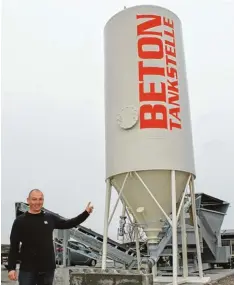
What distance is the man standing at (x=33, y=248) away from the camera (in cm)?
395

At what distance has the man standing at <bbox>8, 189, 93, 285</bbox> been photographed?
395 cm

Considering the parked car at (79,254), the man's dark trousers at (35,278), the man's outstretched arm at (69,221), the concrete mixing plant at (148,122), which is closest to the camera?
the man's dark trousers at (35,278)

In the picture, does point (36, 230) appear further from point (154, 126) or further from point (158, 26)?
point (158, 26)

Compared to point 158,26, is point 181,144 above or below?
below

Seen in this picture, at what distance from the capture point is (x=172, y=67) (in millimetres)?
9883

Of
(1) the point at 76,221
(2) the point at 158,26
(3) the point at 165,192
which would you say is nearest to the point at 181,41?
(2) the point at 158,26

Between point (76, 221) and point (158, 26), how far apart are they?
676cm

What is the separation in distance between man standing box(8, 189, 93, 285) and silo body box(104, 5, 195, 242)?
528 cm

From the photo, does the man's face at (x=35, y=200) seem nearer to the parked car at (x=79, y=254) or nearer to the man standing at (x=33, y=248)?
the man standing at (x=33, y=248)

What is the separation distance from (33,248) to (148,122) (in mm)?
5750

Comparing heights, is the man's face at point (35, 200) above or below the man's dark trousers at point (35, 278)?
above

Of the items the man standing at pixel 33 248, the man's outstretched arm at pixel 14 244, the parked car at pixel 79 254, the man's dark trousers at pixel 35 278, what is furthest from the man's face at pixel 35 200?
the parked car at pixel 79 254

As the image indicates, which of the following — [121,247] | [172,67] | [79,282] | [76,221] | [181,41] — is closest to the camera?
[76,221]

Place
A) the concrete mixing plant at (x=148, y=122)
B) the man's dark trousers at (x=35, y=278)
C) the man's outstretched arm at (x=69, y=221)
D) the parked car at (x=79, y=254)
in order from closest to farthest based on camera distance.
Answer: the man's dark trousers at (x=35, y=278) → the man's outstretched arm at (x=69, y=221) → the concrete mixing plant at (x=148, y=122) → the parked car at (x=79, y=254)
